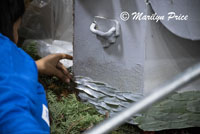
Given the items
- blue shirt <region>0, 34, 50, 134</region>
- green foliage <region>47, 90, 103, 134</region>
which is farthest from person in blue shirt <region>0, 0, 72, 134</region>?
green foliage <region>47, 90, 103, 134</region>

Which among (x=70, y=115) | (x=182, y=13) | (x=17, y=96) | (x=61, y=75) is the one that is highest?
(x=182, y=13)

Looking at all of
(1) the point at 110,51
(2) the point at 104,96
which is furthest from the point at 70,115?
(1) the point at 110,51

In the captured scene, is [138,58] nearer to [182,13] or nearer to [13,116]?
[182,13]

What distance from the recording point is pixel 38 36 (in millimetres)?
2113

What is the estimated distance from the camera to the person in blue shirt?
0.58m

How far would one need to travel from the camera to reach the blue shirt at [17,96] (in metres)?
0.58

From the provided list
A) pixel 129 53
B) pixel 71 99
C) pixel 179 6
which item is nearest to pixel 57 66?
pixel 71 99

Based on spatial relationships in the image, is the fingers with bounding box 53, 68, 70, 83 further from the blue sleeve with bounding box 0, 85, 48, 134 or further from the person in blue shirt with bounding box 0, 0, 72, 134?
the blue sleeve with bounding box 0, 85, 48, 134

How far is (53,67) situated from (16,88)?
84 centimetres

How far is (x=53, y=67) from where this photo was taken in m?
1.47

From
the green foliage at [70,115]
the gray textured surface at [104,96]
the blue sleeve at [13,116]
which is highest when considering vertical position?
the blue sleeve at [13,116]

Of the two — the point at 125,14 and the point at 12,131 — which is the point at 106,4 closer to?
the point at 125,14

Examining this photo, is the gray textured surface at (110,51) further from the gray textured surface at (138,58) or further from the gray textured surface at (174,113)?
the gray textured surface at (174,113)

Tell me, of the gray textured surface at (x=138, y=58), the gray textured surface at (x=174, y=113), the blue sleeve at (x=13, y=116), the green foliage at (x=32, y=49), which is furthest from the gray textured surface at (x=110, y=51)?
the blue sleeve at (x=13, y=116)
